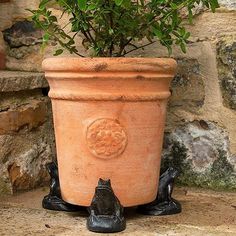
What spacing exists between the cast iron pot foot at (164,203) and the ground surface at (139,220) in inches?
1.0

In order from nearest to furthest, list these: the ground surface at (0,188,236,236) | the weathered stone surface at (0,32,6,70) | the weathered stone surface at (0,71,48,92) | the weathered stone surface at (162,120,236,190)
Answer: the ground surface at (0,188,236,236)
the weathered stone surface at (0,71,48,92)
the weathered stone surface at (162,120,236,190)
the weathered stone surface at (0,32,6,70)

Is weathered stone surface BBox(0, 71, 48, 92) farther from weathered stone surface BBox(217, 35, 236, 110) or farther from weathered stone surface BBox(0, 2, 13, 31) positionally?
weathered stone surface BBox(217, 35, 236, 110)

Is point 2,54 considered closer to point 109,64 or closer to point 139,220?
point 109,64

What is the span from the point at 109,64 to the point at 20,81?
457mm

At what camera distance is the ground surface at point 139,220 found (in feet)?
4.55

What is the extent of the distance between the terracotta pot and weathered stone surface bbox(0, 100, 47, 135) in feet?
0.88

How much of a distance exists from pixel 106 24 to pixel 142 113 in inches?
11.6

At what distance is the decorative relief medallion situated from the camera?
56.3 inches

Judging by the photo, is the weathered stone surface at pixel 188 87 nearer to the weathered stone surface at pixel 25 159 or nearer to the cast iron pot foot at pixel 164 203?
the cast iron pot foot at pixel 164 203

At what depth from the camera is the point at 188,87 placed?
6.12ft

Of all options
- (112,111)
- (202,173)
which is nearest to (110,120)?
(112,111)

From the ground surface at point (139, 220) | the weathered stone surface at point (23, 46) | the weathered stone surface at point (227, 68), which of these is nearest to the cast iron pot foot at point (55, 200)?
the ground surface at point (139, 220)

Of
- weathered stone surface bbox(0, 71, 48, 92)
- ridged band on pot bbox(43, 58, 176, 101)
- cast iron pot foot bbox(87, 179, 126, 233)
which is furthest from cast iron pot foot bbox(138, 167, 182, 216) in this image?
Answer: weathered stone surface bbox(0, 71, 48, 92)

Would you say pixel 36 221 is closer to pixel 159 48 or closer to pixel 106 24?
pixel 106 24
